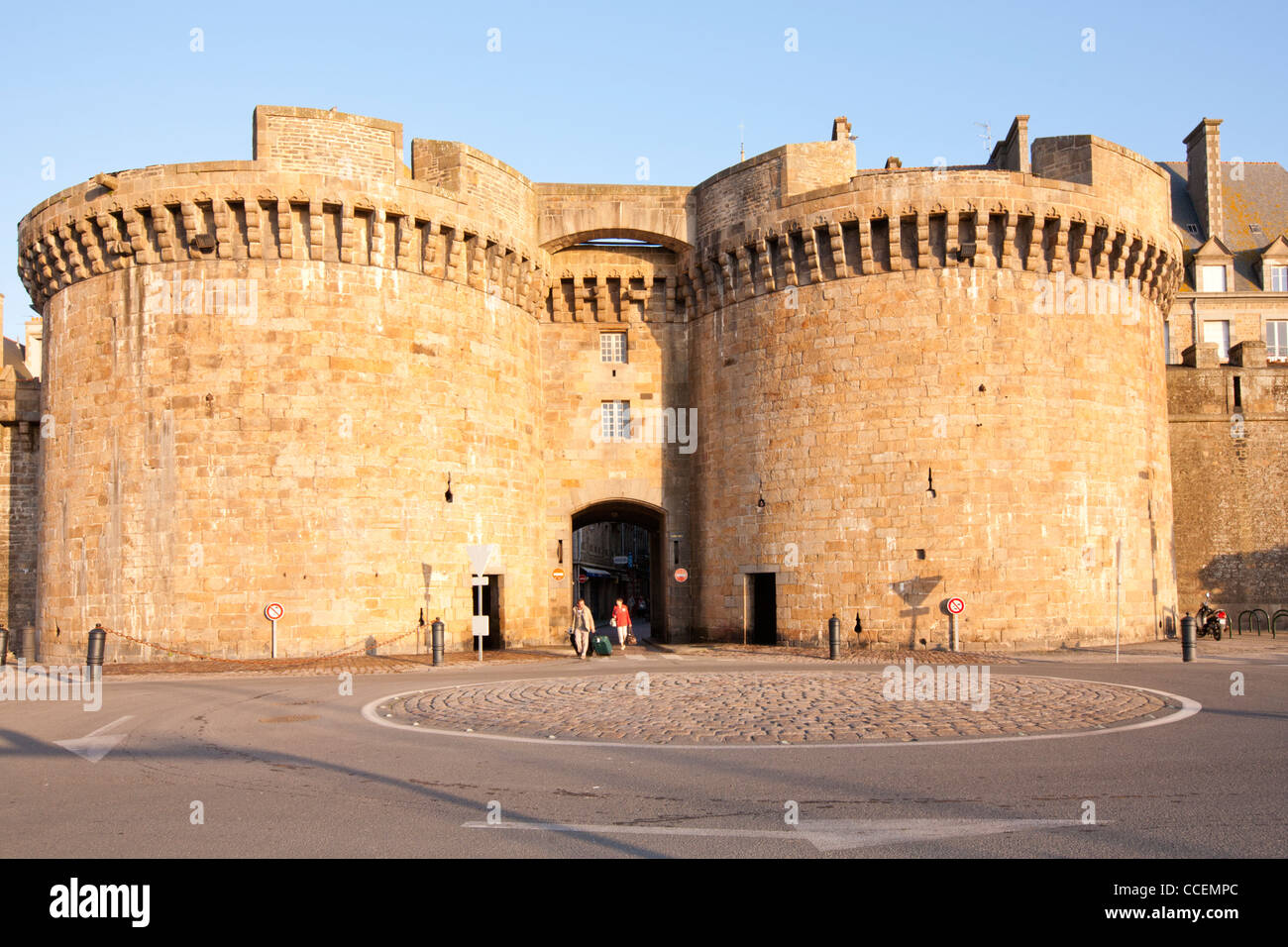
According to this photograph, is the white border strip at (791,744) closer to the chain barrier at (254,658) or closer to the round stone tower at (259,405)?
the chain barrier at (254,658)

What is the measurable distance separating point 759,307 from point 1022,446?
7.46 m

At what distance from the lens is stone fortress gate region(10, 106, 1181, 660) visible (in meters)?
24.5

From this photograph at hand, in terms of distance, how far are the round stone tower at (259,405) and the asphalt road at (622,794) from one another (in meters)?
11.3

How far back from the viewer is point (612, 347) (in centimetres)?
3122

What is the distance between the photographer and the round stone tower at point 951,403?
2525 cm

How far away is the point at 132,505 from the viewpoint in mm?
24578

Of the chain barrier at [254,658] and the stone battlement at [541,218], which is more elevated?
the stone battlement at [541,218]

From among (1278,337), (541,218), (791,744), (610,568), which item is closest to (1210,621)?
(1278,337)

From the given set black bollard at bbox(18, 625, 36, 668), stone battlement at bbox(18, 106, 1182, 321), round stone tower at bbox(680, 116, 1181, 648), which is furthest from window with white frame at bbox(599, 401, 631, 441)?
black bollard at bbox(18, 625, 36, 668)

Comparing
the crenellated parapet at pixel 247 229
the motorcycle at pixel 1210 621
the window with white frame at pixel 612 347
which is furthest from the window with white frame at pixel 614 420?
the motorcycle at pixel 1210 621

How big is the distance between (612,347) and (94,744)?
21.2 meters

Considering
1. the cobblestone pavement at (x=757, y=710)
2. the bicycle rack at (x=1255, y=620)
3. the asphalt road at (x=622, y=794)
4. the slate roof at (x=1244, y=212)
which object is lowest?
the bicycle rack at (x=1255, y=620)
